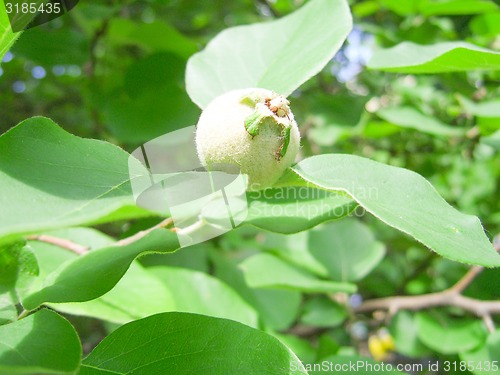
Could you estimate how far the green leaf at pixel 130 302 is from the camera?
0.85 metres

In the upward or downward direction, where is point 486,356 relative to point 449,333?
upward

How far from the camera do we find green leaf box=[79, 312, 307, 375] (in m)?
0.65

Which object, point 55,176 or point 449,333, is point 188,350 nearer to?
point 55,176

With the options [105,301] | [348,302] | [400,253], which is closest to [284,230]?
[105,301]

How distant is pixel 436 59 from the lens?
785 mm

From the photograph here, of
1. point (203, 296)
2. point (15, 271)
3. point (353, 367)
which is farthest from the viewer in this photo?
point (203, 296)

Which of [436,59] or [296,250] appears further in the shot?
[296,250]

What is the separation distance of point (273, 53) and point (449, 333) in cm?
83

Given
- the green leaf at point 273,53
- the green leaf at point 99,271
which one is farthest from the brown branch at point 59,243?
the green leaf at point 273,53

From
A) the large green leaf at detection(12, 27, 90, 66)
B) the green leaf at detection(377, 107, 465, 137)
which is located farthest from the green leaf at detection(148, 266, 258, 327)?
the large green leaf at detection(12, 27, 90, 66)

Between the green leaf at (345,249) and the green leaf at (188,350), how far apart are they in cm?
79

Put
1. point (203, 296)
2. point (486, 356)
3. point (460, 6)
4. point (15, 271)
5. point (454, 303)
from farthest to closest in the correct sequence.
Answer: point (460, 6) → point (454, 303) → point (203, 296) → point (486, 356) → point (15, 271)

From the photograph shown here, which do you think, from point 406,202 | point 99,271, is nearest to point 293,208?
point 406,202

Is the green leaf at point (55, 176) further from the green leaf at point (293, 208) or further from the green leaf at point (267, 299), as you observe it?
the green leaf at point (267, 299)
